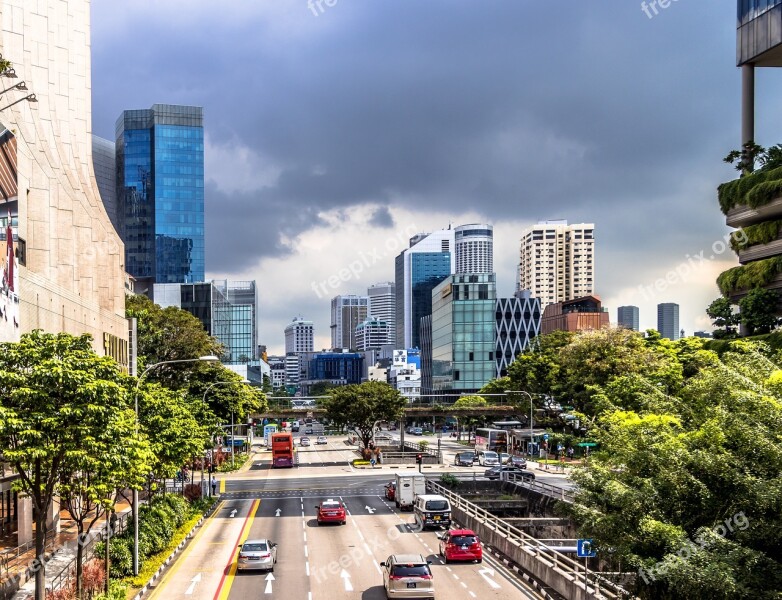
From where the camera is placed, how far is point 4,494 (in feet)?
143

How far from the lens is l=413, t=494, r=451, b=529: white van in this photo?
50312 mm

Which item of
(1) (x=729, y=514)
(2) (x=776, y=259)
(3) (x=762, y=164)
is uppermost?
(3) (x=762, y=164)

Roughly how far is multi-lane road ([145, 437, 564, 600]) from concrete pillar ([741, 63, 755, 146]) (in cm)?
4997

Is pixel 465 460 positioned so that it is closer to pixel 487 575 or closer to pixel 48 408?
pixel 487 575

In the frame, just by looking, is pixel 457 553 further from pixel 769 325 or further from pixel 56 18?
pixel 769 325

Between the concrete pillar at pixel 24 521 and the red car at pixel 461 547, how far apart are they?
825 inches

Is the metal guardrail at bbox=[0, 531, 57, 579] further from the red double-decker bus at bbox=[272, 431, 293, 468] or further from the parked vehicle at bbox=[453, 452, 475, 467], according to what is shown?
the parked vehicle at bbox=[453, 452, 475, 467]

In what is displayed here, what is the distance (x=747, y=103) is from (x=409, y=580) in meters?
71.3

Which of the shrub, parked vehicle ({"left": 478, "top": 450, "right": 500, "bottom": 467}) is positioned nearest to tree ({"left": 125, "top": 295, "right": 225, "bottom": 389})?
the shrub

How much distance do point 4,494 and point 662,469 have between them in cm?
3406

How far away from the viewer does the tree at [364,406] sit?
103 m

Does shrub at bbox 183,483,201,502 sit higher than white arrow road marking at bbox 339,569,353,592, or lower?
lower

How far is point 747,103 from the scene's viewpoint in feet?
282

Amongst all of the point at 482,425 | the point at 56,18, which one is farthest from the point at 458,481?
the point at 482,425
